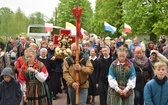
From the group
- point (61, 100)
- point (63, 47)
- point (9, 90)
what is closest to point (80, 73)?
point (9, 90)

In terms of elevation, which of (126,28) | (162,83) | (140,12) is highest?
(140,12)

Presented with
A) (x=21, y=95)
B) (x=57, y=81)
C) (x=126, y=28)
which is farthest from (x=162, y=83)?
(x=126, y=28)

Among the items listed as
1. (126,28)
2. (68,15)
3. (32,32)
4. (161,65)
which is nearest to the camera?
(161,65)

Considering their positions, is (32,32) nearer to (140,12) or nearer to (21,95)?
(140,12)

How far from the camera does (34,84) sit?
6.69 m

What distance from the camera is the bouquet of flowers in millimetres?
11078

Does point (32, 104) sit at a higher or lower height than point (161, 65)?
lower

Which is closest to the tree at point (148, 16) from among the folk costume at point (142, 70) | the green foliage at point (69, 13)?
the green foliage at point (69, 13)

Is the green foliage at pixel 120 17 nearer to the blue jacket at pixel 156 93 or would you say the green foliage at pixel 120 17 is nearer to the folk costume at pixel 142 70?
the folk costume at pixel 142 70

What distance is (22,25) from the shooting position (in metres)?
66.8

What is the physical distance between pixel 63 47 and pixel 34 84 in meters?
5.06

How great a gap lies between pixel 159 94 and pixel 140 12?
1170 inches

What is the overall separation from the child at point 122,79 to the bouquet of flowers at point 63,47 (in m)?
4.44

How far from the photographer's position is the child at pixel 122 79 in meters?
6.66
